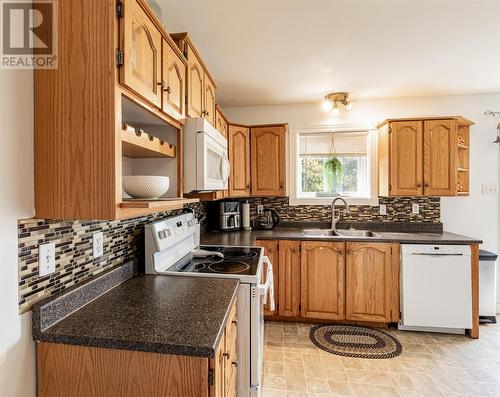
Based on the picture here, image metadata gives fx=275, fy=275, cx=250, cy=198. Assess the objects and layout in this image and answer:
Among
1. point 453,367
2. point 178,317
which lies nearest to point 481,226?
point 453,367

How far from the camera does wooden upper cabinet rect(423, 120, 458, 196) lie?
2.71 metres

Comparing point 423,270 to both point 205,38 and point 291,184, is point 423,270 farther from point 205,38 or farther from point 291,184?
point 205,38

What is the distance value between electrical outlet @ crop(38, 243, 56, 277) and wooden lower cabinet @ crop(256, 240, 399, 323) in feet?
6.33

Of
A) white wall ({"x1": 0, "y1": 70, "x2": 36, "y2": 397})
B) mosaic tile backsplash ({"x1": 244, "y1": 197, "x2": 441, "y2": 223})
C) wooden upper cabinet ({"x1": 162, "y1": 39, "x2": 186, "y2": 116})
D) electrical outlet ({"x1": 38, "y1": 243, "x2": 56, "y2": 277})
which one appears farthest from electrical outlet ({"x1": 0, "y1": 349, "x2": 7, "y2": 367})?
mosaic tile backsplash ({"x1": 244, "y1": 197, "x2": 441, "y2": 223})

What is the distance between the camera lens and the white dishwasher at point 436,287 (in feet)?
8.09

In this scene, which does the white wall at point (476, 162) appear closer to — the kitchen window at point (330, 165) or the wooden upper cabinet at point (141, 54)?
the kitchen window at point (330, 165)

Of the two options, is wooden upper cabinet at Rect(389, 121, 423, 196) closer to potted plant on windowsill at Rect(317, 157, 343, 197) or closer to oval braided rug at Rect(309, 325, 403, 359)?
potted plant on windowsill at Rect(317, 157, 343, 197)

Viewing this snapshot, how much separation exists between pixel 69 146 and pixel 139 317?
664 millimetres

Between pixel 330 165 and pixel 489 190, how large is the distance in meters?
1.69

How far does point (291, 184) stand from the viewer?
333 centimetres

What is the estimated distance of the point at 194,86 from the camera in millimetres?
1701

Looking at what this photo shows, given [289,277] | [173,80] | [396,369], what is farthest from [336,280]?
[173,80]

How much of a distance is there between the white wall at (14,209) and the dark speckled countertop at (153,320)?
8cm

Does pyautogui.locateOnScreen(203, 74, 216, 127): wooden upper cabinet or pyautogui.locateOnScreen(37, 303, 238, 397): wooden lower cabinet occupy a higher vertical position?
pyautogui.locateOnScreen(203, 74, 216, 127): wooden upper cabinet
